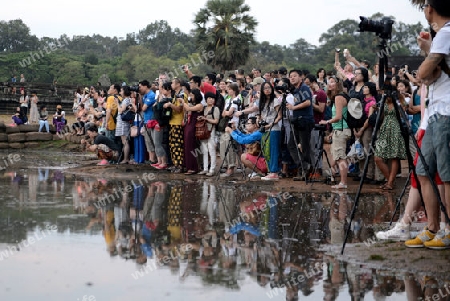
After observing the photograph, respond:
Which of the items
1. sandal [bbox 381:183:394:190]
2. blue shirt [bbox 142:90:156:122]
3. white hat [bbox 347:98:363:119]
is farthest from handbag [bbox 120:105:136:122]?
sandal [bbox 381:183:394:190]

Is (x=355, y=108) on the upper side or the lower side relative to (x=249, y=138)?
upper

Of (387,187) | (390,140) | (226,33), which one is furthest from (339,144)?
(226,33)

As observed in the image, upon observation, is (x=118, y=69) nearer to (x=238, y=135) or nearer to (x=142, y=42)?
(x=142, y=42)

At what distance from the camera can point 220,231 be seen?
8508 mm

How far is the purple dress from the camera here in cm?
1513

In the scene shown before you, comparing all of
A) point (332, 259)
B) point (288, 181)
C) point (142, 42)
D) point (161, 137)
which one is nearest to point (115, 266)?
point (332, 259)

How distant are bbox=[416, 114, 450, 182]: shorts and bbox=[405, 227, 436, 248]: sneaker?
566 millimetres

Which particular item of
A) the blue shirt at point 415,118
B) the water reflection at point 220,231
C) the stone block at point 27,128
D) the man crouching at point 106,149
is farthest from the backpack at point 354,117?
the stone block at point 27,128

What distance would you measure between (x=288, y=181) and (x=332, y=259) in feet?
21.4

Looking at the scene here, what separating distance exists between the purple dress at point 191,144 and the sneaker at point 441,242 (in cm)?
857

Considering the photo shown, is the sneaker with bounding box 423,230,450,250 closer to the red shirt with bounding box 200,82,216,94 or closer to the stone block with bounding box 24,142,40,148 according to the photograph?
the red shirt with bounding box 200,82,216,94

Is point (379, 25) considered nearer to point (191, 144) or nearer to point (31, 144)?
point (191, 144)

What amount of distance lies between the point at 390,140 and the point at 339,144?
2.77 feet

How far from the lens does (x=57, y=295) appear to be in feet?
18.7
